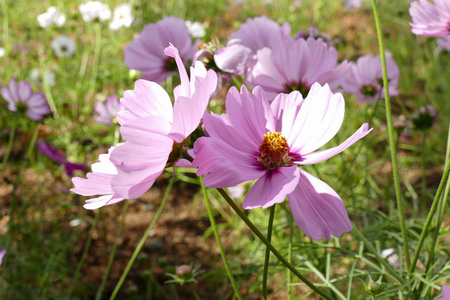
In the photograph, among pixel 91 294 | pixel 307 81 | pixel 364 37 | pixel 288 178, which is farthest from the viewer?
pixel 364 37

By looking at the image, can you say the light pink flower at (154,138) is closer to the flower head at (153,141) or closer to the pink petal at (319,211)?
the flower head at (153,141)

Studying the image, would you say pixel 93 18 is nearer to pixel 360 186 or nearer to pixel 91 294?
pixel 91 294

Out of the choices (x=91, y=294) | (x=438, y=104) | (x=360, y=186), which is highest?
(x=438, y=104)

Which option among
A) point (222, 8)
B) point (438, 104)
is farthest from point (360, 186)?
point (222, 8)

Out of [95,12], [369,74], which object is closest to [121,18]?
[95,12]

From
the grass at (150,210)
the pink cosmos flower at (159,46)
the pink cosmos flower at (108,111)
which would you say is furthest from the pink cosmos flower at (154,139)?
the pink cosmos flower at (108,111)

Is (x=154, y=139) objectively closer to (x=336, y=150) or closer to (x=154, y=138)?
(x=154, y=138)
